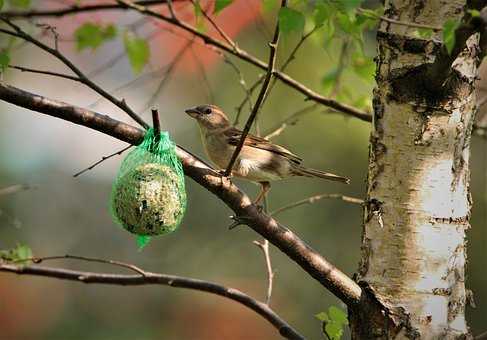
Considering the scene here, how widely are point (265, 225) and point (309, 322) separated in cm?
676

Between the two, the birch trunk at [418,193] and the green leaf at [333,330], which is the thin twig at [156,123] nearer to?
the birch trunk at [418,193]

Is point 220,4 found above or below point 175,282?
above

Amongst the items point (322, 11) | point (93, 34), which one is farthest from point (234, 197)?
point (93, 34)

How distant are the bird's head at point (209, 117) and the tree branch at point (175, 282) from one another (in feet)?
5.53

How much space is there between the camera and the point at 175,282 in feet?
9.76

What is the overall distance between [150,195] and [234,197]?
38 centimetres

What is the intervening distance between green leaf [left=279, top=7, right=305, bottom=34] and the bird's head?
2269mm

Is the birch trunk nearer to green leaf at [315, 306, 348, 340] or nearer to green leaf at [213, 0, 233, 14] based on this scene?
green leaf at [315, 306, 348, 340]

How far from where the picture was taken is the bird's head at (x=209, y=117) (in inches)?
181

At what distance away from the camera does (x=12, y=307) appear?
10250mm

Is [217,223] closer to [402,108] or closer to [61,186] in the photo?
[61,186]

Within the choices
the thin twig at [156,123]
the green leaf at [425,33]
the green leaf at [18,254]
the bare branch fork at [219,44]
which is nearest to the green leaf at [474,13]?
the green leaf at [425,33]

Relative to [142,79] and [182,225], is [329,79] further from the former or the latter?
[182,225]

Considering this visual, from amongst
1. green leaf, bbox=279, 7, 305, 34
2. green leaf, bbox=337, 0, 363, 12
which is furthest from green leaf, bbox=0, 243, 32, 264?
green leaf, bbox=337, 0, 363, 12
